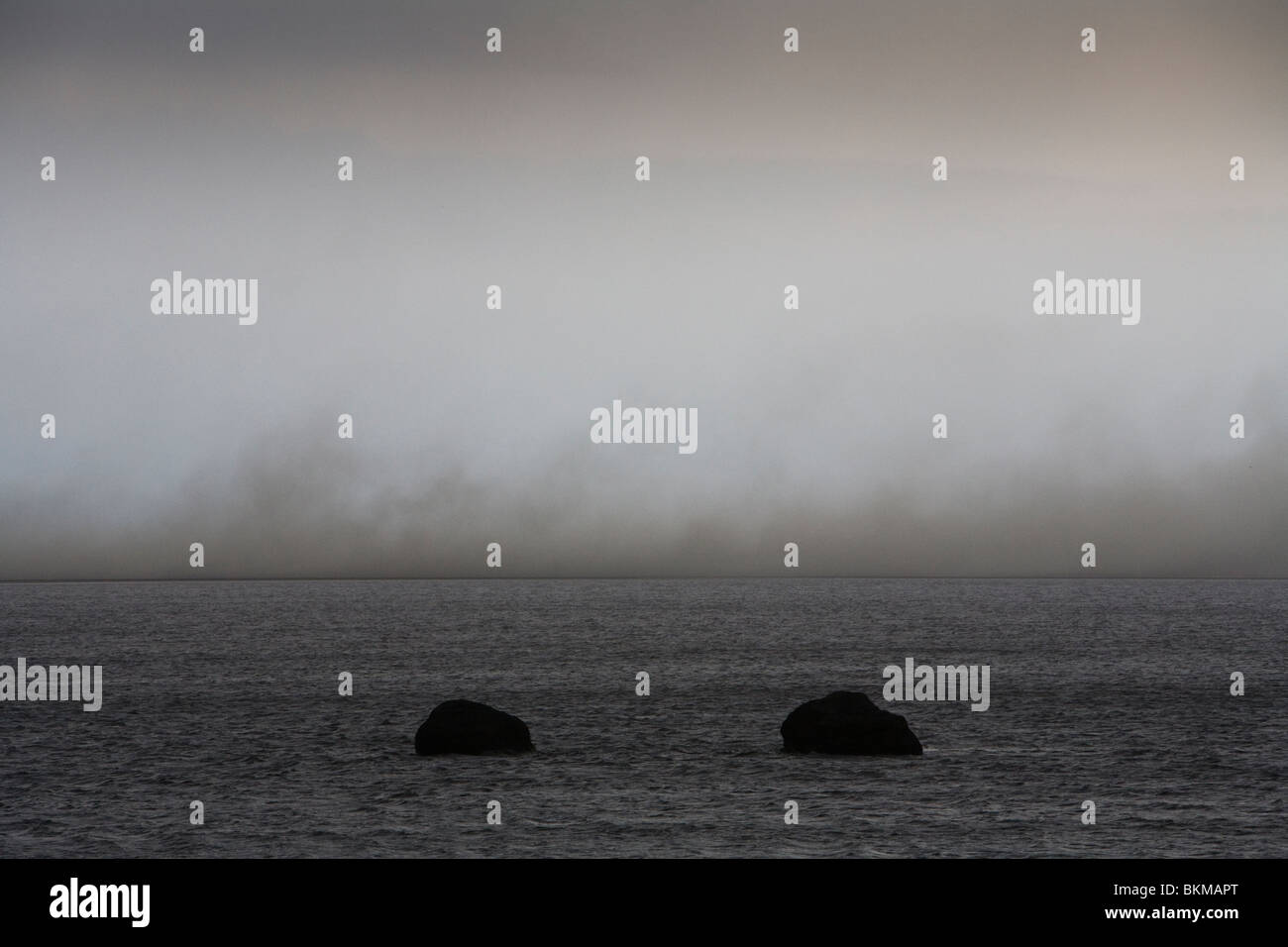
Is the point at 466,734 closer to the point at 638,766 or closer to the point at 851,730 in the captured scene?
the point at 638,766

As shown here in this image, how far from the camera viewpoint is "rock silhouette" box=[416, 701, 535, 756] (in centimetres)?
5122

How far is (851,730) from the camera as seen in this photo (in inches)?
1992

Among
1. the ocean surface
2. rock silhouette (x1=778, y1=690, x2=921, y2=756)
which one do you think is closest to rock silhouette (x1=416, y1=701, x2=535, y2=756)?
the ocean surface

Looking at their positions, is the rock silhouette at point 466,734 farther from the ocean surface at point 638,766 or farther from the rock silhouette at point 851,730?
the rock silhouette at point 851,730

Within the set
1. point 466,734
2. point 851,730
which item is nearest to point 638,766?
point 466,734

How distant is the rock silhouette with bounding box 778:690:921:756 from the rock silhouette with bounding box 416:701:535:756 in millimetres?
12724

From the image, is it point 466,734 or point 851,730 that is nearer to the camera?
point 851,730

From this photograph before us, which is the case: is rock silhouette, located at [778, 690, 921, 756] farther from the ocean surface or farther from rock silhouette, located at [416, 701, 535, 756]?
rock silhouette, located at [416, 701, 535, 756]

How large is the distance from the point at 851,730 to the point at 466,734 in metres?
17.0

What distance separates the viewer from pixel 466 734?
51.4 meters

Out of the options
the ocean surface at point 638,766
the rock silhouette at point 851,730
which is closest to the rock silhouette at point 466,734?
the ocean surface at point 638,766
